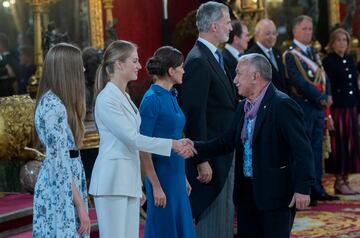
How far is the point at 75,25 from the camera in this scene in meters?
9.98

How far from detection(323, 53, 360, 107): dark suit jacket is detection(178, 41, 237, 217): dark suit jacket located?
12.6 feet

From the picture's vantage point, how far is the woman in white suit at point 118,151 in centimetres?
439

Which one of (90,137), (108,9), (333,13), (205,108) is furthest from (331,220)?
(333,13)

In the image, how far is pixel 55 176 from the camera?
4.07 meters

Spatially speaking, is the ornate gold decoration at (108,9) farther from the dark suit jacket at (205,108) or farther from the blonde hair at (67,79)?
the blonde hair at (67,79)

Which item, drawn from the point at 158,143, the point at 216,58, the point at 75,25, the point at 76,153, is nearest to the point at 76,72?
the point at 76,153

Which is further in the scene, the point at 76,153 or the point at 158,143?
the point at 158,143

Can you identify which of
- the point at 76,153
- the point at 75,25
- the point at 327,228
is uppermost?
the point at 75,25

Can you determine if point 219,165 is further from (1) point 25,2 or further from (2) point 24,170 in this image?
(1) point 25,2

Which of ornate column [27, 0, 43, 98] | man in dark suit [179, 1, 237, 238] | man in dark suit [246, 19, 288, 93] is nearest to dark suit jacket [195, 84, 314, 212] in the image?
man in dark suit [179, 1, 237, 238]

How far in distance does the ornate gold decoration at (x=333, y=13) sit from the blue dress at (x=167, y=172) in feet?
23.8

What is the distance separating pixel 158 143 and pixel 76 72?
0.71 meters

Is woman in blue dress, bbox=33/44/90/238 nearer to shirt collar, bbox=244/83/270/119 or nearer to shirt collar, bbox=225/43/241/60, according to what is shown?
shirt collar, bbox=244/83/270/119

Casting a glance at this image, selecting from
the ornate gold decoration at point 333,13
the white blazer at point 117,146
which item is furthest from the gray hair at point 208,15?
the ornate gold decoration at point 333,13
